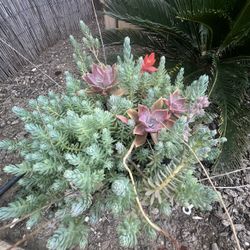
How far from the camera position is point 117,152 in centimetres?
112

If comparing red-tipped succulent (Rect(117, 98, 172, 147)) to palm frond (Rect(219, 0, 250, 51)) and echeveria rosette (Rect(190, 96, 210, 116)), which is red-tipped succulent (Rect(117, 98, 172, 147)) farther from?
palm frond (Rect(219, 0, 250, 51))

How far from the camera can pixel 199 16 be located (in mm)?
1388

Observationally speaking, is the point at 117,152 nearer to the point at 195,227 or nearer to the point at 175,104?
the point at 175,104

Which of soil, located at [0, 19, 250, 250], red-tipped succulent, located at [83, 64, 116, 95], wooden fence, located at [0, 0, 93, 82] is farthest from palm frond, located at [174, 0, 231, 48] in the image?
wooden fence, located at [0, 0, 93, 82]

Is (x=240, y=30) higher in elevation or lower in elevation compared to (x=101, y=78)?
lower

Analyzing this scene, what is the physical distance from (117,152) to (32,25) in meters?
1.46

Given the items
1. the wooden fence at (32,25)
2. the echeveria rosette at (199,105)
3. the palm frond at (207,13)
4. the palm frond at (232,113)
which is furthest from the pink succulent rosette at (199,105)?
the wooden fence at (32,25)

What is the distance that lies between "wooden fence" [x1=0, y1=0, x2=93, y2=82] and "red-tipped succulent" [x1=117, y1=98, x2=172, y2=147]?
1309 mm

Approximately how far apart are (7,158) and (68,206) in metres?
0.71

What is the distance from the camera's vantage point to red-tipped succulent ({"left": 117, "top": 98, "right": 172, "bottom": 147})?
3.55 ft

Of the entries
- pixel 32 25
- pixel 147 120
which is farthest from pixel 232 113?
pixel 32 25

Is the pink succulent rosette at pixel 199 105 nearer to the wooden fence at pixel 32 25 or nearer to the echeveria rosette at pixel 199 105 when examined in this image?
the echeveria rosette at pixel 199 105

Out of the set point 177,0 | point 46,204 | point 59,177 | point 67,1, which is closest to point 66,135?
point 59,177

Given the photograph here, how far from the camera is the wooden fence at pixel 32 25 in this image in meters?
2.09
